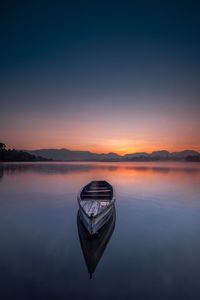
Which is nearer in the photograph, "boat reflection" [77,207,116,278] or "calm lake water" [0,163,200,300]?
"calm lake water" [0,163,200,300]

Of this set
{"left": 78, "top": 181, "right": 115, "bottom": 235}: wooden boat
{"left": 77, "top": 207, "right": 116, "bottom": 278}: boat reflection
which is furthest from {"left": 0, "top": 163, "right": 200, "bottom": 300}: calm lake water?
{"left": 78, "top": 181, "right": 115, "bottom": 235}: wooden boat

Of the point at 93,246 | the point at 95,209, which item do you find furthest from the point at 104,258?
the point at 95,209

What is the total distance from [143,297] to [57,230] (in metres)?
8.95

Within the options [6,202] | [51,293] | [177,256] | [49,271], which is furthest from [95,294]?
[6,202]

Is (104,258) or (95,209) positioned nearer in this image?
(104,258)

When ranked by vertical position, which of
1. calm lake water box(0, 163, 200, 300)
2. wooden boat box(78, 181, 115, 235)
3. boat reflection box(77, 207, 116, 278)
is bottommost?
calm lake water box(0, 163, 200, 300)

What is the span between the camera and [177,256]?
11.4 metres

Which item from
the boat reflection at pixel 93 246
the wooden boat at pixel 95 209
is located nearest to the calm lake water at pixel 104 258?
the boat reflection at pixel 93 246

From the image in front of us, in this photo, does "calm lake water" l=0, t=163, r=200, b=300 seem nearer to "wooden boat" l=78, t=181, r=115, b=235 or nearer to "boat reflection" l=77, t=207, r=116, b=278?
"boat reflection" l=77, t=207, r=116, b=278

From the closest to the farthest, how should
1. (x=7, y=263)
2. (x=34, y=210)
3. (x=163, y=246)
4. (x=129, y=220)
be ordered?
(x=7, y=263)
(x=163, y=246)
(x=129, y=220)
(x=34, y=210)


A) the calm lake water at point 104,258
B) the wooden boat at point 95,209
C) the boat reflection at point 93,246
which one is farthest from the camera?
the wooden boat at point 95,209

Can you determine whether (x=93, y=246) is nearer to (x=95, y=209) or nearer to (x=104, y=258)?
(x=104, y=258)

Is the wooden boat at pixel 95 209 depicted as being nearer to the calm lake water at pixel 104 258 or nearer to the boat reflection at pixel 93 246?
the boat reflection at pixel 93 246

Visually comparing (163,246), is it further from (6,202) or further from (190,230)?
(6,202)
